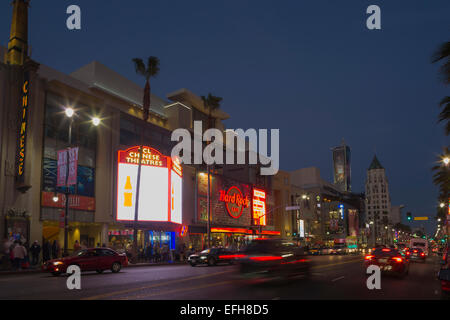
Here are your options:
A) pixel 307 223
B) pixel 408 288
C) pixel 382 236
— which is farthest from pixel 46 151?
pixel 382 236

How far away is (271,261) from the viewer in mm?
15570

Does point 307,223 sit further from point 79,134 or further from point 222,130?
point 79,134

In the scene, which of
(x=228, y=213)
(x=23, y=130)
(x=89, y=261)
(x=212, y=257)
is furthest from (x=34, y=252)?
(x=228, y=213)

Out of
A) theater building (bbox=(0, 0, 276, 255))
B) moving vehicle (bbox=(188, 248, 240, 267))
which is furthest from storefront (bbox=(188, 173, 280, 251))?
moving vehicle (bbox=(188, 248, 240, 267))

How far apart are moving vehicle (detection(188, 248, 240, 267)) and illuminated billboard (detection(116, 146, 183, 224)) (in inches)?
415

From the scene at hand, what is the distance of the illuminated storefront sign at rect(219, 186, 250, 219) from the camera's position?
5947cm

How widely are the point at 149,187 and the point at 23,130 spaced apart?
14455 millimetres

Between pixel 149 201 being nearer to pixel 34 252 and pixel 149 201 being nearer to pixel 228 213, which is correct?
pixel 34 252

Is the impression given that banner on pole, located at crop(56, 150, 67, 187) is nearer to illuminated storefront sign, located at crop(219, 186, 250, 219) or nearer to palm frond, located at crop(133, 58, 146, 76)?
palm frond, located at crop(133, 58, 146, 76)

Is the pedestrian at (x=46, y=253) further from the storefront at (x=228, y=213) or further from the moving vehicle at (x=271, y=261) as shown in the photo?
the storefront at (x=228, y=213)

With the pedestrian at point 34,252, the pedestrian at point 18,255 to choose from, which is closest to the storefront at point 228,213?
the pedestrian at point 34,252

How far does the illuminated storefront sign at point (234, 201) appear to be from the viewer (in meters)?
59.5
